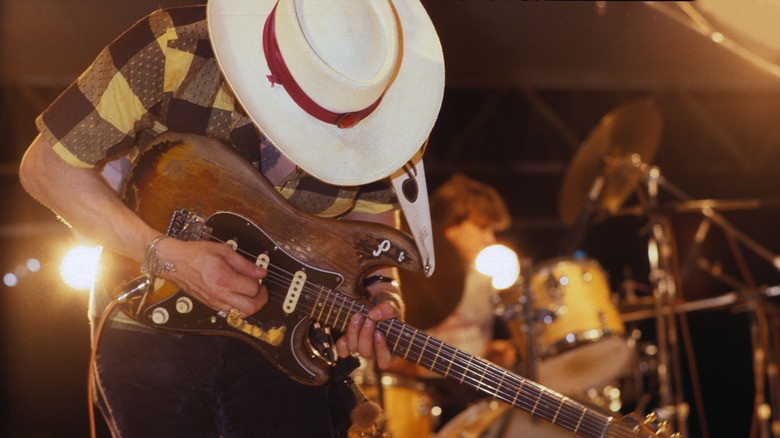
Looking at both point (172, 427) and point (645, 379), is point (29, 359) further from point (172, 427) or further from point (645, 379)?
point (645, 379)

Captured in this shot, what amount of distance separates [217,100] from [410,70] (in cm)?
50

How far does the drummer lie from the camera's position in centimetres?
407

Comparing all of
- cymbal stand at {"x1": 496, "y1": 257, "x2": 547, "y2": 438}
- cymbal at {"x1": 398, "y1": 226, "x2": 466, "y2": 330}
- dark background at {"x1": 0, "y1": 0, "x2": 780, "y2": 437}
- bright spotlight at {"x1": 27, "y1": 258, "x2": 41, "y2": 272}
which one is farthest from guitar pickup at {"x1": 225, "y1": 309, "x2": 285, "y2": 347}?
cymbal stand at {"x1": 496, "y1": 257, "x2": 547, "y2": 438}

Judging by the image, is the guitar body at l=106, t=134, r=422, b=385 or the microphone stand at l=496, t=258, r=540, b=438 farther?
the microphone stand at l=496, t=258, r=540, b=438

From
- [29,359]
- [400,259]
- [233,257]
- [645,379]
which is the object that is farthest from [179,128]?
[645,379]

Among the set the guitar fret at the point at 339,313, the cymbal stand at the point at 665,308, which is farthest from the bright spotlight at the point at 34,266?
the cymbal stand at the point at 665,308

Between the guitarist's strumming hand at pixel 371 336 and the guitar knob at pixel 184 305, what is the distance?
429 mm

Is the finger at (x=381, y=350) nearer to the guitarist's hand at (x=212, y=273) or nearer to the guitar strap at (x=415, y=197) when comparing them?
the guitar strap at (x=415, y=197)

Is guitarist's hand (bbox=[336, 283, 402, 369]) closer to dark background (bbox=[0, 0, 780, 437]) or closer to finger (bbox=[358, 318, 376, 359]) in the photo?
finger (bbox=[358, 318, 376, 359])

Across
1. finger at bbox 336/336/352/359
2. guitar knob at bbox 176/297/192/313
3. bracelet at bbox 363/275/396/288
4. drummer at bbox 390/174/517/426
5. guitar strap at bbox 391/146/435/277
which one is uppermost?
guitar strap at bbox 391/146/435/277

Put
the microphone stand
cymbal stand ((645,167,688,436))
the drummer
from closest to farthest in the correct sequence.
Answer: the drummer, the microphone stand, cymbal stand ((645,167,688,436))

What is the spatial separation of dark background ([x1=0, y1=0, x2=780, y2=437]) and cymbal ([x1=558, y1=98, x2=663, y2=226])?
14 centimetres

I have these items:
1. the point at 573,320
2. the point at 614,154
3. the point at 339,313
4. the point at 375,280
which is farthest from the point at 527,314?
the point at 339,313

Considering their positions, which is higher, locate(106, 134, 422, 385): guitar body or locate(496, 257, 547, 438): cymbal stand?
locate(106, 134, 422, 385): guitar body
